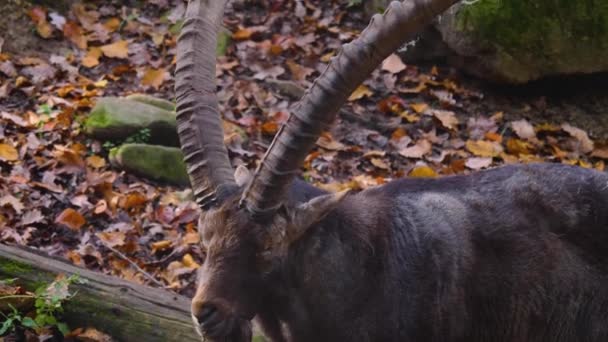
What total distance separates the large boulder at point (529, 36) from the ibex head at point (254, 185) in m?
5.32

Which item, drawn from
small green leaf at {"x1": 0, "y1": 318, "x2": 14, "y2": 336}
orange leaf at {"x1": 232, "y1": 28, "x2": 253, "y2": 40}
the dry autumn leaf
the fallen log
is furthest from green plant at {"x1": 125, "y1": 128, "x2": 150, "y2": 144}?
small green leaf at {"x1": 0, "y1": 318, "x2": 14, "y2": 336}

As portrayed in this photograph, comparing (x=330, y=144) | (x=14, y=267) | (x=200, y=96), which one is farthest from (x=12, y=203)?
(x=330, y=144)

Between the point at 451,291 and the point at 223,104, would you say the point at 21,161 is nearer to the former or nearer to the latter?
the point at 223,104

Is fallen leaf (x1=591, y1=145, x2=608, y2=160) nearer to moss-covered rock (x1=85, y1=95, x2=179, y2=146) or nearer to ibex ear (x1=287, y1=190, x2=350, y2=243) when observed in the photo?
moss-covered rock (x1=85, y1=95, x2=179, y2=146)

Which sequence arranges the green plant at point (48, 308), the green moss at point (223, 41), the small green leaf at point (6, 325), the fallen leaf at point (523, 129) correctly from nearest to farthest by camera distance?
the small green leaf at point (6, 325) → the green plant at point (48, 308) → the fallen leaf at point (523, 129) → the green moss at point (223, 41)

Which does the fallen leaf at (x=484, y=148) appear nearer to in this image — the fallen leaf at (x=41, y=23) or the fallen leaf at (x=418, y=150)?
the fallen leaf at (x=418, y=150)

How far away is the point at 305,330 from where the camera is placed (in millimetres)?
4289

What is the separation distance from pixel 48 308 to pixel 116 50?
16.8 feet

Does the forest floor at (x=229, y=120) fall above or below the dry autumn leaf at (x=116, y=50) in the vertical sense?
below

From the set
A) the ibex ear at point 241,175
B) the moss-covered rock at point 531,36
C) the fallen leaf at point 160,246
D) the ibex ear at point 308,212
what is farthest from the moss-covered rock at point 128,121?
the ibex ear at point 308,212

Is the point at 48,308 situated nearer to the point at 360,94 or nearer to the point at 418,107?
the point at 360,94

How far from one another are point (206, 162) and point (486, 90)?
6.02 m

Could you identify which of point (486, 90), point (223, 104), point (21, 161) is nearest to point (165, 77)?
point (223, 104)

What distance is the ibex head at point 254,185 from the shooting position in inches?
148
